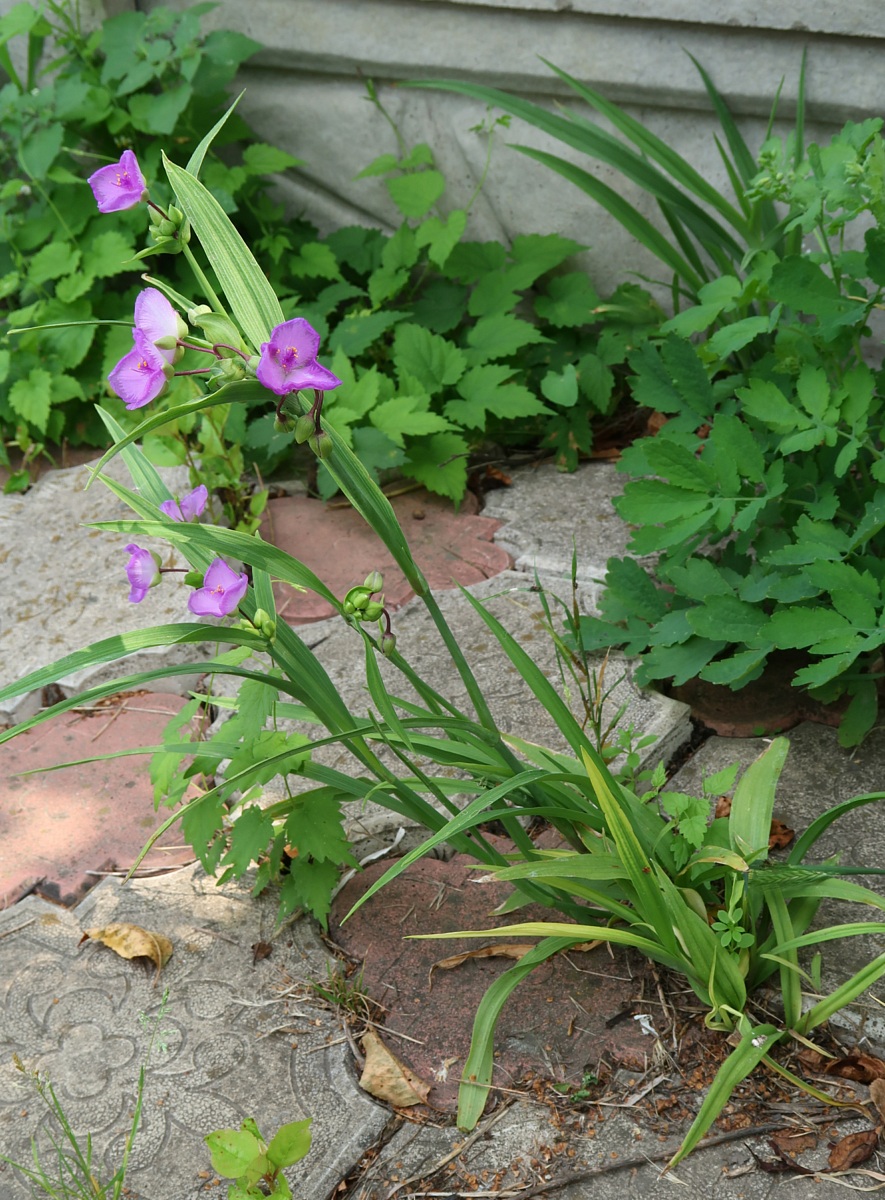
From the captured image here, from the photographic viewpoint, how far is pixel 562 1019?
145 centimetres

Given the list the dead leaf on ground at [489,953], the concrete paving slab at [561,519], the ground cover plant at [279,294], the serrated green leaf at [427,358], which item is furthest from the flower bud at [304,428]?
the serrated green leaf at [427,358]

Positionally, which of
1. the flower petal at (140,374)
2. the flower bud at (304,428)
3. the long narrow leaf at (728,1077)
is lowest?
the long narrow leaf at (728,1077)

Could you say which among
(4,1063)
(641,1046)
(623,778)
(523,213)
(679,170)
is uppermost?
(679,170)

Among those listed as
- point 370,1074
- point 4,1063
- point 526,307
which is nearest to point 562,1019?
Result: point 370,1074

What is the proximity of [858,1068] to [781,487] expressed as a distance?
33.9 inches

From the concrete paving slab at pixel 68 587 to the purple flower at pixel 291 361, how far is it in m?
1.32

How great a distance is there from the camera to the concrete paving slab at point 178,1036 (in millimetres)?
1327

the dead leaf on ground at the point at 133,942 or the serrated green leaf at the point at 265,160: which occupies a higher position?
the serrated green leaf at the point at 265,160

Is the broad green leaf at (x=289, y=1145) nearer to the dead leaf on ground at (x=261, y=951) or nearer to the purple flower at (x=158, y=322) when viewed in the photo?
the dead leaf on ground at (x=261, y=951)

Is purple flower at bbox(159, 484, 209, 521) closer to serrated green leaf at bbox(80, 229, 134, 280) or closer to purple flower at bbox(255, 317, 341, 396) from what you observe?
purple flower at bbox(255, 317, 341, 396)

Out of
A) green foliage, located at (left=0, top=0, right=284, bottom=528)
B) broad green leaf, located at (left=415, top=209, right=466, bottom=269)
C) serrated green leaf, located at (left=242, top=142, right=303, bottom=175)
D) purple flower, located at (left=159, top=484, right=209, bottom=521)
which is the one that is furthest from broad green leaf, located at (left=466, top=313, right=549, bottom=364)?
purple flower, located at (left=159, top=484, right=209, bottom=521)

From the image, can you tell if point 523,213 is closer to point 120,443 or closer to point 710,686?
point 710,686

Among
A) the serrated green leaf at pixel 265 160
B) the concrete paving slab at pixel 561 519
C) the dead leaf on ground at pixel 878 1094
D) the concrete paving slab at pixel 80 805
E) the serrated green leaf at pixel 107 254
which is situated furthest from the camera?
the serrated green leaf at pixel 265 160

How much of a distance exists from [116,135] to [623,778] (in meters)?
2.46
